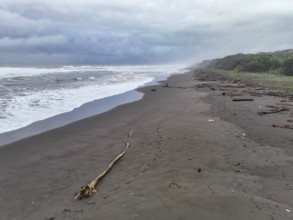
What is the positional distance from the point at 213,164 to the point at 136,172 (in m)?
2.02

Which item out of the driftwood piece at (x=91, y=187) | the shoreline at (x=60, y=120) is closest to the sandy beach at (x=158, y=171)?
the driftwood piece at (x=91, y=187)

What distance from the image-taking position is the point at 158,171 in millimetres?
7852

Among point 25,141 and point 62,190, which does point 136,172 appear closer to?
point 62,190

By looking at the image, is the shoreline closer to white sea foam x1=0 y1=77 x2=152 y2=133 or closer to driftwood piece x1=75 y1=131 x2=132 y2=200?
white sea foam x1=0 y1=77 x2=152 y2=133

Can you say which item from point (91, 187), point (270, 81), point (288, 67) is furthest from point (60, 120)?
point (288, 67)

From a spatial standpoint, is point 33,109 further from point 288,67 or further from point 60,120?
point 288,67

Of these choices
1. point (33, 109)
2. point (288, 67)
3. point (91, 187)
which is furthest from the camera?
point (288, 67)

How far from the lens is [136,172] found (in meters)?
7.88

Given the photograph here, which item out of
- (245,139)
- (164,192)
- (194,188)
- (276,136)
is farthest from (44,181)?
(276,136)

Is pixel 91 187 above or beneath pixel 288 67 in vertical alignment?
beneath

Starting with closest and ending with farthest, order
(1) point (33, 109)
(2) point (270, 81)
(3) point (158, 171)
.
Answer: (3) point (158, 171)
(1) point (33, 109)
(2) point (270, 81)

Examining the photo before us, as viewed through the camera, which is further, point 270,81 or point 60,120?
point 270,81

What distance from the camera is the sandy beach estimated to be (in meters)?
5.96

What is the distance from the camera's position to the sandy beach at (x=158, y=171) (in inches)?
235
